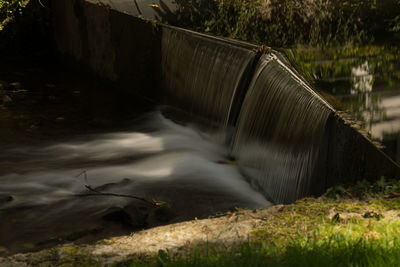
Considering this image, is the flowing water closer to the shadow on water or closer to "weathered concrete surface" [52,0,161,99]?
the shadow on water

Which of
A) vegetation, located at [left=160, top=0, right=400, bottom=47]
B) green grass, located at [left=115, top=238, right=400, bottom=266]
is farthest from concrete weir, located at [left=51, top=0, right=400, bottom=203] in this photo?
green grass, located at [left=115, top=238, right=400, bottom=266]

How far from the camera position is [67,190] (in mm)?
6270

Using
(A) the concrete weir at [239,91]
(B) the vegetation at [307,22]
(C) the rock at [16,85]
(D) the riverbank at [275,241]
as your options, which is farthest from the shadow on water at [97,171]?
(B) the vegetation at [307,22]

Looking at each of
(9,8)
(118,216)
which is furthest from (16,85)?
(118,216)

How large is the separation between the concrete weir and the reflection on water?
44 centimetres

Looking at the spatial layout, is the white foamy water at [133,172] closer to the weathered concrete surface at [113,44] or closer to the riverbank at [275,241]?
the weathered concrete surface at [113,44]

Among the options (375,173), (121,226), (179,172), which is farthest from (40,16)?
(375,173)

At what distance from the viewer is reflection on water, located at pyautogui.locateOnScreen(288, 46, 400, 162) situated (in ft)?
19.7

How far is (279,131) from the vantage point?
6.28 m

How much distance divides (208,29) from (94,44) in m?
2.05

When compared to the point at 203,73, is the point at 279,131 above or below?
below

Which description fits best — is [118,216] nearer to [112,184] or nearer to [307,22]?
[112,184]

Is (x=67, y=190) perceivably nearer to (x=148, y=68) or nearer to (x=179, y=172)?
(x=179, y=172)

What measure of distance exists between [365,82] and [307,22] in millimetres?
2204
